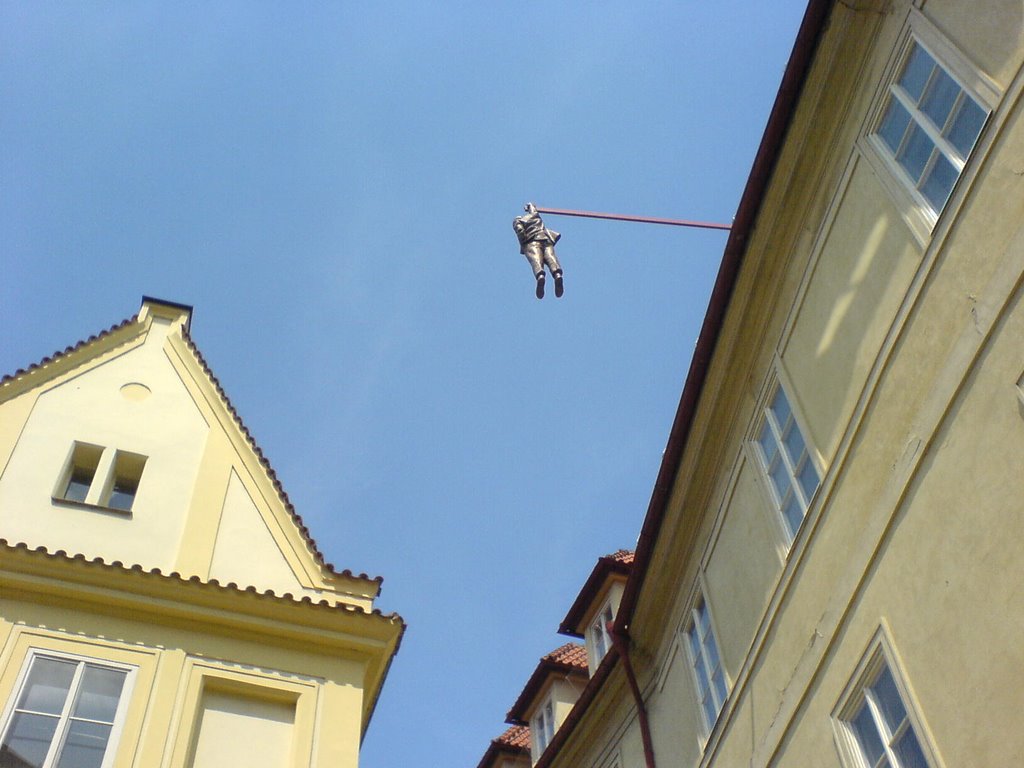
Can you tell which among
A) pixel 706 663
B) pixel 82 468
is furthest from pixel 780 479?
pixel 82 468

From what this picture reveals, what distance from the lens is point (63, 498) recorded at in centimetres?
1335

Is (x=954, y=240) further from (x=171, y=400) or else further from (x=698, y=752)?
(x=171, y=400)

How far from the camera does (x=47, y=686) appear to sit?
1091 centimetres

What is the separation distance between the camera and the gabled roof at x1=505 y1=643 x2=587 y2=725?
2058 cm

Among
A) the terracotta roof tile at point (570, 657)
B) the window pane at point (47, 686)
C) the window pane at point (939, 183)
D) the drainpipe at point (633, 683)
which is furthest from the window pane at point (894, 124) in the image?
the terracotta roof tile at point (570, 657)

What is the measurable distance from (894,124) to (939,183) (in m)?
1.12

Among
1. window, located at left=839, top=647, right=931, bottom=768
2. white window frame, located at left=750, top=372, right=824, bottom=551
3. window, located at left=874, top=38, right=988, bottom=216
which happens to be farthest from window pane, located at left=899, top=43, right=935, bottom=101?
window, located at left=839, top=647, right=931, bottom=768

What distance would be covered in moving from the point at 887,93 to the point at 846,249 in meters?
1.56

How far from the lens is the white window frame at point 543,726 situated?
20109mm

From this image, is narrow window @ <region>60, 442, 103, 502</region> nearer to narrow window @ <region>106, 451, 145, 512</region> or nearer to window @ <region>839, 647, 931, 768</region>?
narrow window @ <region>106, 451, 145, 512</region>

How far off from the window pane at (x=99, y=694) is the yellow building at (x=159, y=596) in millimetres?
17

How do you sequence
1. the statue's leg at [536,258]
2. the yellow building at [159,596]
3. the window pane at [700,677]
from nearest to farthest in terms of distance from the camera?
1. the yellow building at [159,596]
2. the window pane at [700,677]
3. the statue's leg at [536,258]

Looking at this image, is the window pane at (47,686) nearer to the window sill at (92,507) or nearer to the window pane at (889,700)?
the window sill at (92,507)

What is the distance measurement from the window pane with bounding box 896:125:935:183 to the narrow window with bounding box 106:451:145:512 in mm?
10550
